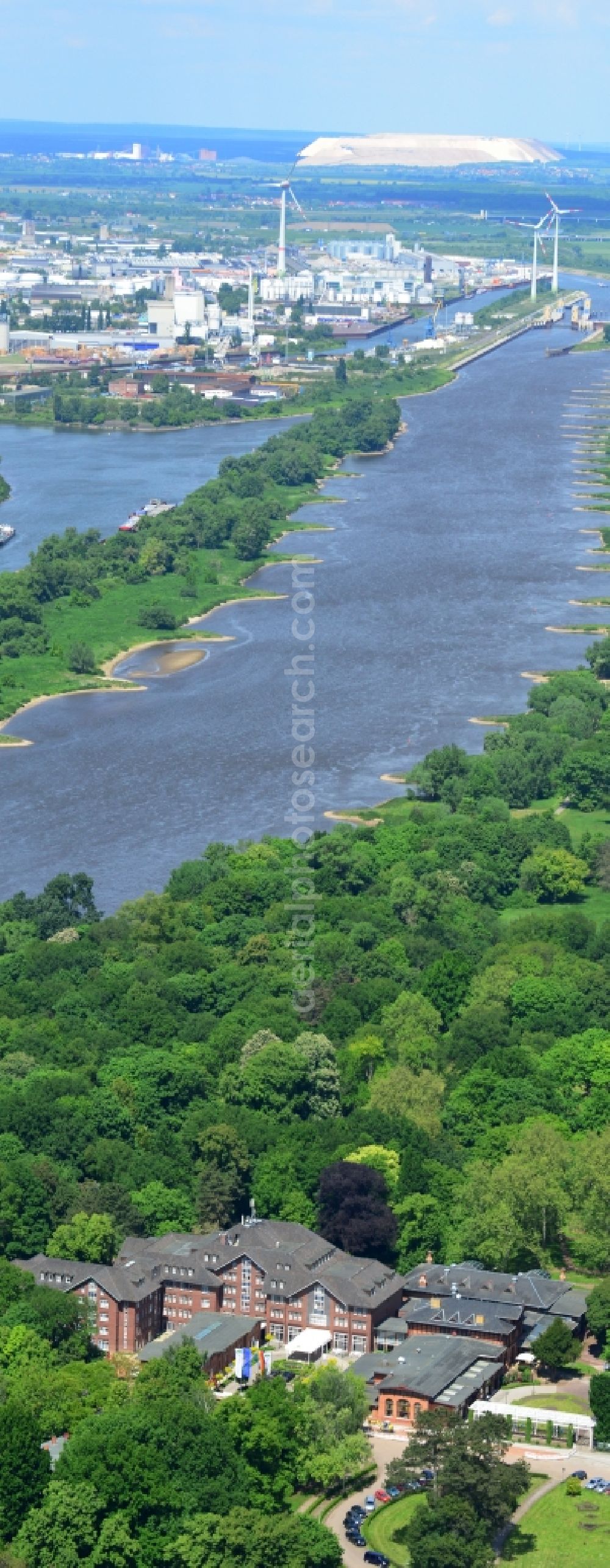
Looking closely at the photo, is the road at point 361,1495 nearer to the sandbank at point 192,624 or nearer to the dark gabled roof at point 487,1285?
the dark gabled roof at point 487,1285

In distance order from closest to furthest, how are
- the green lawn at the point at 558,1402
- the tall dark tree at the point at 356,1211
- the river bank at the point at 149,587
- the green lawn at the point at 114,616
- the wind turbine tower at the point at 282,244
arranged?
1. the green lawn at the point at 558,1402
2. the tall dark tree at the point at 356,1211
3. the green lawn at the point at 114,616
4. the river bank at the point at 149,587
5. the wind turbine tower at the point at 282,244

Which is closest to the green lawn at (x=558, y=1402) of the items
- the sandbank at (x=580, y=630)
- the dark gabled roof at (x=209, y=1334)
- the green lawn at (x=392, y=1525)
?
the green lawn at (x=392, y=1525)

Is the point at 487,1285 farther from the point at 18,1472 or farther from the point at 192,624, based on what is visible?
Result: the point at 192,624

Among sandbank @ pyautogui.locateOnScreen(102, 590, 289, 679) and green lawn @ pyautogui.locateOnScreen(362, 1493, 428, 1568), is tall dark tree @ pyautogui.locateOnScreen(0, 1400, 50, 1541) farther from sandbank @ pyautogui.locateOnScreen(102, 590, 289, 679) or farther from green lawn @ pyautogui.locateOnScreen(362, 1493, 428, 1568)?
sandbank @ pyautogui.locateOnScreen(102, 590, 289, 679)

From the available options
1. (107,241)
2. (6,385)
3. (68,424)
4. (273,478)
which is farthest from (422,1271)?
(107,241)

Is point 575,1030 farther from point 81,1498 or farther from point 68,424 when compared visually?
point 68,424
